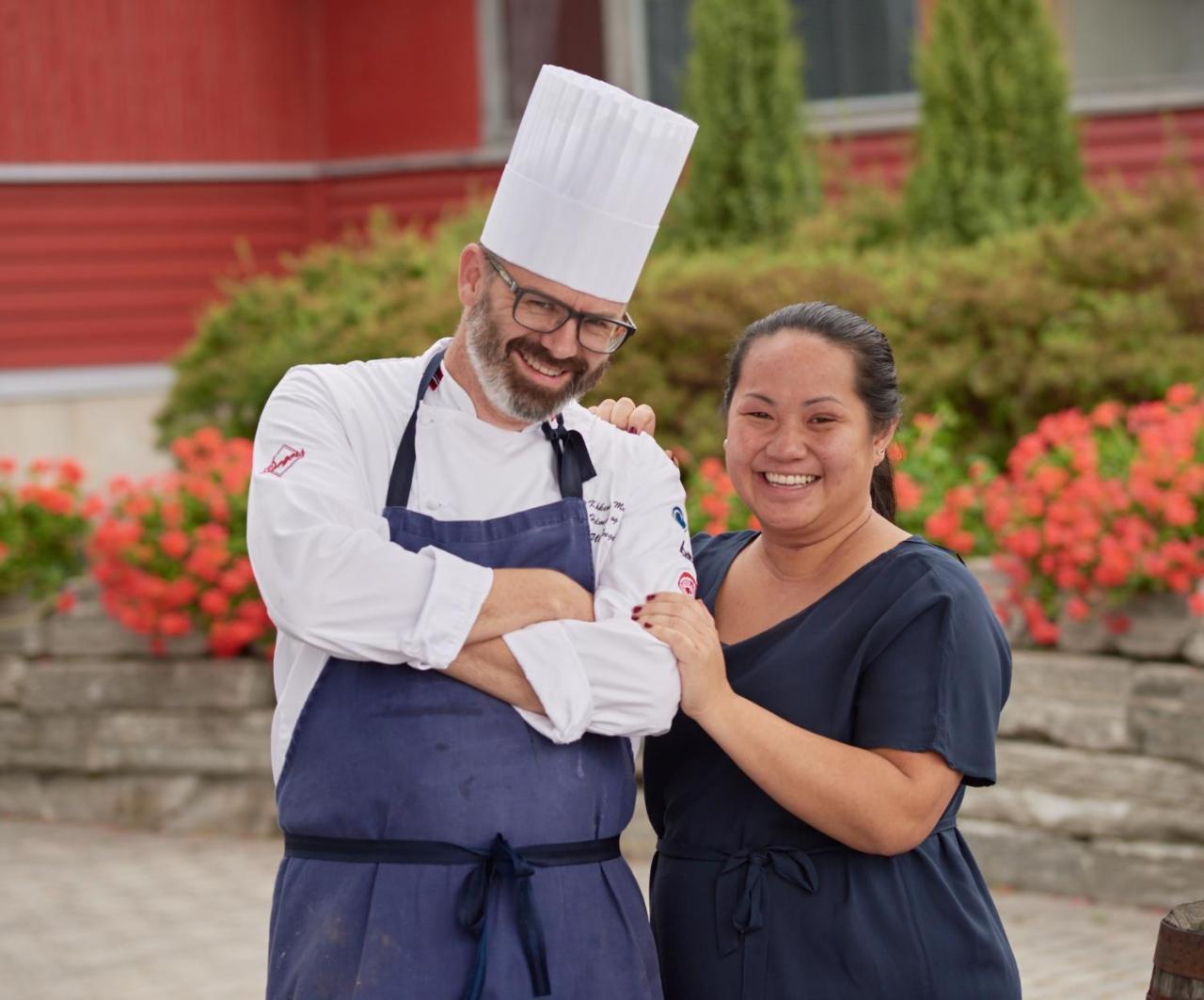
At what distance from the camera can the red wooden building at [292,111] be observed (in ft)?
33.1

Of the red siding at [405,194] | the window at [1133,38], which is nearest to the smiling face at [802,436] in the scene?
the window at [1133,38]

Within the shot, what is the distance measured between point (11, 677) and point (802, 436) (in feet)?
16.7

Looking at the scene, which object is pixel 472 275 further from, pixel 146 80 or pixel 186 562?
pixel 146 80

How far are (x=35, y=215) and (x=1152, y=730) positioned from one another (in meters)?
7.65

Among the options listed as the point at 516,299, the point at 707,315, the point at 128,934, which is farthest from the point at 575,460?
the point at 707,315

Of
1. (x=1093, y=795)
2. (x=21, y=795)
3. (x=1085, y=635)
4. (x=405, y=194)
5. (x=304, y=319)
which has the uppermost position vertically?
(x=405, y=194)

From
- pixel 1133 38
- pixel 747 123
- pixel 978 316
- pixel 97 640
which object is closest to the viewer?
pixel 97 640

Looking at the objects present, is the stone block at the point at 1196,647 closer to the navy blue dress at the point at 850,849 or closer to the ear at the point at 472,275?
the navy blue dress at the point at 850,849

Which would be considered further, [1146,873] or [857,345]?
[1146,873]

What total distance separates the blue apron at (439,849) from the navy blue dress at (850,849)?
0.62 feet

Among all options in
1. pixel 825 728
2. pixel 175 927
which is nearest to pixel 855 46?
pixel 175 927

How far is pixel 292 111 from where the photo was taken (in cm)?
1156

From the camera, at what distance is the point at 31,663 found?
6883mm

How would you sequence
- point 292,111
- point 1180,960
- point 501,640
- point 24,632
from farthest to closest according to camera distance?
point 292,111 < point 24,632 < point 501,640 < point 1180,960
